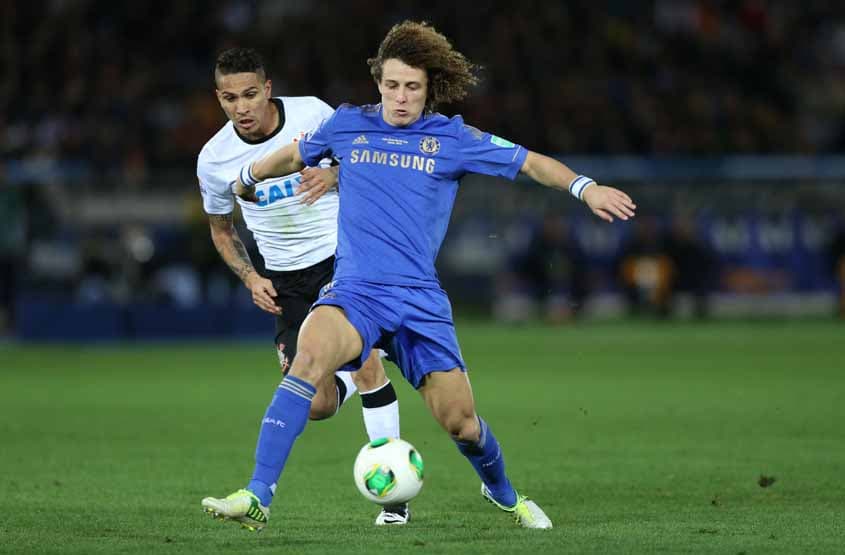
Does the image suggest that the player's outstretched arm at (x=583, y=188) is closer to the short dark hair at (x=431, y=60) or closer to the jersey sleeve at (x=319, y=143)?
the short dark hair at (x=431, y=60)

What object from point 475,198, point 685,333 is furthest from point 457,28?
point 685,333

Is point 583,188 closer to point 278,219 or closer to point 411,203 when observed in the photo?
point 411,203

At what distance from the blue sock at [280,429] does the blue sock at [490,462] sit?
0.89m

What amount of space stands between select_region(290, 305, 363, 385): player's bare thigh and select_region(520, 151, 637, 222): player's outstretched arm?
1.09 meters

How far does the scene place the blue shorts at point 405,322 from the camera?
656 centimetres

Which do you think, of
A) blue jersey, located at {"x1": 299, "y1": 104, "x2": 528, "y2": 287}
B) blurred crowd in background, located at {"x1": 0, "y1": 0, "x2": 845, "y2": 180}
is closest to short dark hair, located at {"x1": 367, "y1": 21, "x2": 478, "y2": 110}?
blue jersey, located at {"x1": 299, "y1": 104, "x2": 528, "y2": 287}

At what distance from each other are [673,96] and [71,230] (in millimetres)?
12242

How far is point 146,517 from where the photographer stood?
726cm

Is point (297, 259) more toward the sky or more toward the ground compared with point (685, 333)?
more toward the sky

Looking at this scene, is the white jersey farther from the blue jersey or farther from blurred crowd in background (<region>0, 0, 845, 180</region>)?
blurred crowd in background (<region>0, 0, 845, 180</region>)

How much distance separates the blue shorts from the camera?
21.5 feet

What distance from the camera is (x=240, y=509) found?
5895 millimetres

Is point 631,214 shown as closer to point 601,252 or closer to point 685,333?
point 685,333

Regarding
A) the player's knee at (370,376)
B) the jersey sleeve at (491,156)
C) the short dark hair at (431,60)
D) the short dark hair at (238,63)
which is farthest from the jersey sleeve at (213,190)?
the jersey sleeve at (491,156)
